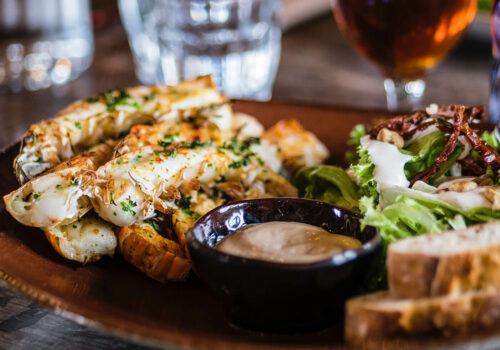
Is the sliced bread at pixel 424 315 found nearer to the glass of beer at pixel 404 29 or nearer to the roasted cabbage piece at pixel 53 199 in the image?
the roasted cabbage piece at pixel 53 199

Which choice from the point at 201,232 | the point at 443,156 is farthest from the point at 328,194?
the point at 201,232

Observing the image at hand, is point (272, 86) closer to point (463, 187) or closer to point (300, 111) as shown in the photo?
point (300, 111)

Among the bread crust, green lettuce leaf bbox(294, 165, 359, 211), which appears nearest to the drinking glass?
green lettuce leaf bbox(294, 165, 359, 211)

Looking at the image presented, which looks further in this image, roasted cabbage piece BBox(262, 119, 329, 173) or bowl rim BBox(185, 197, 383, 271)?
roasted cabbage piece BBox(262, 119, 329, 173)

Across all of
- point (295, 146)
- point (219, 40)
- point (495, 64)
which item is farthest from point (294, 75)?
point (295, 146)

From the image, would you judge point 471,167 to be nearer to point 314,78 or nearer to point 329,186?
point 329,186

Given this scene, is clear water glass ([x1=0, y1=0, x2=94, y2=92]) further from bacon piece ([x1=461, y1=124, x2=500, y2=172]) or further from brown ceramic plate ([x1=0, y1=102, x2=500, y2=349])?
bacon piece ([x1=461, y1=124, x2=500, y2=172])
